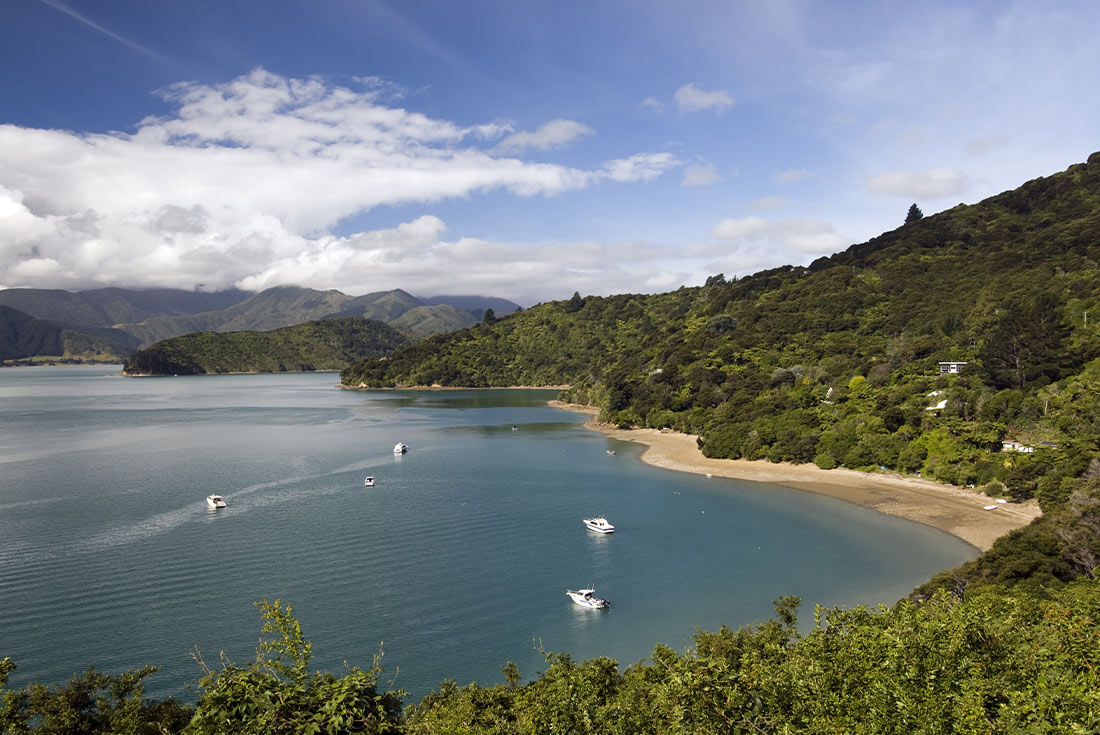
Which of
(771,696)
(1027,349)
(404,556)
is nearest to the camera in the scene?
(771,696)

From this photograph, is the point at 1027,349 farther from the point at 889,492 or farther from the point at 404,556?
the point at 404,556

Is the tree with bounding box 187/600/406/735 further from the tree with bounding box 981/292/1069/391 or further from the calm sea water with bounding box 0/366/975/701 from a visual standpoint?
the tree with bounding box 981/292/1069/391

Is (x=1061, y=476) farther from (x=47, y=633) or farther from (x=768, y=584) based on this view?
(x=47, y=633)

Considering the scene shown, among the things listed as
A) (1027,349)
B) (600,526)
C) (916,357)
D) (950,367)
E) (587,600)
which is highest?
(1027,349)

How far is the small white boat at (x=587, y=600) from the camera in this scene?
33.1 metres

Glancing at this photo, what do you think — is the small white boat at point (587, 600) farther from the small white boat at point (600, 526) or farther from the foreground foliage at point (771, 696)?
the foreground foliage at point (771, 696)

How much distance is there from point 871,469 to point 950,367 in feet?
72.9

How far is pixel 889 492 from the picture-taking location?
56.6 m

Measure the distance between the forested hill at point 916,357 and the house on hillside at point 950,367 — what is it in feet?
3.64

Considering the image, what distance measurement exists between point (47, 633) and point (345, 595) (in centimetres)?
1307

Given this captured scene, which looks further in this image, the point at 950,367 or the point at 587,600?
the point at 950,367

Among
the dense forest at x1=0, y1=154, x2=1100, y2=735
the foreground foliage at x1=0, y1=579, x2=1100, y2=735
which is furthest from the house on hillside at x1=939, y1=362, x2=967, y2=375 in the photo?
the foreground foliage at x1=0, y1=579, x2=1100, y2=735

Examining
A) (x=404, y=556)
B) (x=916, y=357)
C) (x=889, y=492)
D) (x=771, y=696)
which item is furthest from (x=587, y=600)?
(x=916, y=357)

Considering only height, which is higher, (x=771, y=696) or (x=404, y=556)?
(x=771, y=696)
